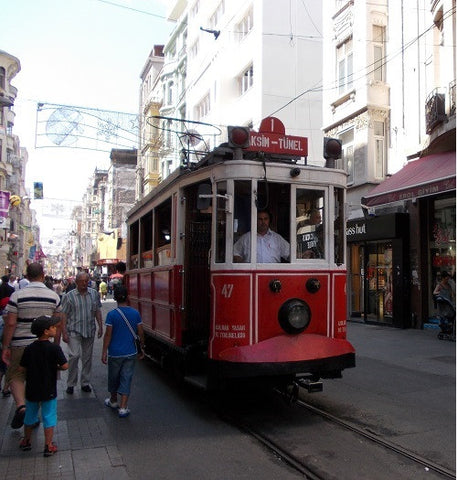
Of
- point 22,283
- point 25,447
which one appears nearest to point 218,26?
point 22,283

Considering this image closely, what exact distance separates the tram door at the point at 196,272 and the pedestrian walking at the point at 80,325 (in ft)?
4.76

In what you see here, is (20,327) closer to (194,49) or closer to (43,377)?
(43,377)

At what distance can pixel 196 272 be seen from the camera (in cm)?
706

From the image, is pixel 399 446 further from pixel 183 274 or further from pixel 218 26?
pixel 218 26

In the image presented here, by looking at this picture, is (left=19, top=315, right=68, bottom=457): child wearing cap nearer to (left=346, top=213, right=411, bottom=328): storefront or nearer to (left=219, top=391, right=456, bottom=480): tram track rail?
(left=219, top=391, right=456, bottom=480): tram track rail

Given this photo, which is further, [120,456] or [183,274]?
[183,274]

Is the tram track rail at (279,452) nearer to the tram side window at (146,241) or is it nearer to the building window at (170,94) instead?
the tram side window at (146,241)

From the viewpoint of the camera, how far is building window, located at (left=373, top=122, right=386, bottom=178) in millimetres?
16891

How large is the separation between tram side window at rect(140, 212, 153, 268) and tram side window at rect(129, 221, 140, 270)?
2.11 feet

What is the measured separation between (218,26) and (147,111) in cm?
1668

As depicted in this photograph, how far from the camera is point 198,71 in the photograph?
108 ft

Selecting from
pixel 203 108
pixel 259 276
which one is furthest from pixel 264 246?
pixel 203 108

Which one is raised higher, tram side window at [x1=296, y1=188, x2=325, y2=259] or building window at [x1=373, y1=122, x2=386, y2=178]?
building window at [x1=373, y1=122, x2=386, y2=178]

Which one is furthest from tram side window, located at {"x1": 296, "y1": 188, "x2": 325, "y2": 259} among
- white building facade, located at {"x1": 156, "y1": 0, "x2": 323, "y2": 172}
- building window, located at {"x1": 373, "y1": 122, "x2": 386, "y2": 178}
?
white building facade, located at {"x1": 156, "y1": 0, "x2": 323, "y2": 172}
